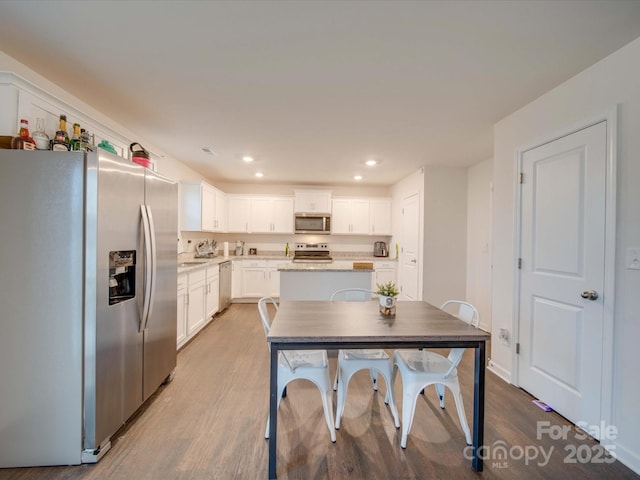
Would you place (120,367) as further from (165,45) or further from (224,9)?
(224,9)

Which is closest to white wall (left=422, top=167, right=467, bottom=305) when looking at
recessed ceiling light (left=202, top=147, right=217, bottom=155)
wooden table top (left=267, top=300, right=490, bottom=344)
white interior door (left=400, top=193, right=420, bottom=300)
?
white interior door (left=400, top=193, right=420, bottom=300)

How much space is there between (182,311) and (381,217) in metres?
4.07

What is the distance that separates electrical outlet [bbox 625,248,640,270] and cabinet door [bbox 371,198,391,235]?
4.05 metres

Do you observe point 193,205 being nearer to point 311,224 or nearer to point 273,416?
point 311,224

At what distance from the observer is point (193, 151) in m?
3.59

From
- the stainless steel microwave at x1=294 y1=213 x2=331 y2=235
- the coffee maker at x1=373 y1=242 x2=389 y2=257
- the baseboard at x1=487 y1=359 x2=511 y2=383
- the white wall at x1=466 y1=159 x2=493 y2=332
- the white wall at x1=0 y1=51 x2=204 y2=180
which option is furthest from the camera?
the coffee maker at x1=373 y1=242 x2=389 y2=257

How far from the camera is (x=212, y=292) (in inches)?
158

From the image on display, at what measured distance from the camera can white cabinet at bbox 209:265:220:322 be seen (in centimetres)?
382

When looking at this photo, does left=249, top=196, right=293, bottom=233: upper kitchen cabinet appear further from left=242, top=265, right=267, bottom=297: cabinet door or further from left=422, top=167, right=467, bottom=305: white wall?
left=422, top=167, right=467, bottom=305: white wall

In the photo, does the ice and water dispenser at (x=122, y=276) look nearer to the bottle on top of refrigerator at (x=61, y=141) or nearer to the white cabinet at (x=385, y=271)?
the bottle on top of refrigerator at (x=61, y=141)

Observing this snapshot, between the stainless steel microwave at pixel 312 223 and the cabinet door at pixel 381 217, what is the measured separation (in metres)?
0.97

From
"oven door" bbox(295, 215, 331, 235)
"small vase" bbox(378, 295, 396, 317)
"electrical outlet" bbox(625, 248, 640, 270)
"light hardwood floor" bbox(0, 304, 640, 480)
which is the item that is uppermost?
"oven door" bbox(295, 215, 331, 235)

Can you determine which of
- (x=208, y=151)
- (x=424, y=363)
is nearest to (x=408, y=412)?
(x=424, y=363)

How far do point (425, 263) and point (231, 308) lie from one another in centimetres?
345
